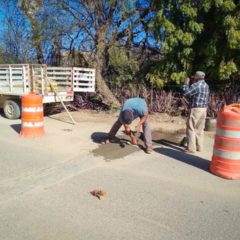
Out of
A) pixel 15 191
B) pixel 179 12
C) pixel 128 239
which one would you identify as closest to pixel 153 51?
pixel 179 12

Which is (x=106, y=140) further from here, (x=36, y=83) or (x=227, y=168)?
(x=36, y=83)

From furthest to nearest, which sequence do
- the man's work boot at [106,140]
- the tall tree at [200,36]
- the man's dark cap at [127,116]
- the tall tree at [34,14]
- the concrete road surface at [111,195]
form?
the tall tree at [34,14] → the tall tree at [200,36] → the man's work boot at [106,140] → the man's dark cap at [127,116] → the concrete road surface at [111,195]

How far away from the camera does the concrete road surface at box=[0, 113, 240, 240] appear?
400cm

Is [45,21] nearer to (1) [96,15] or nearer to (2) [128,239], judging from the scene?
(1) [96,15]

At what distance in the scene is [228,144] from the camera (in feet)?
18.9

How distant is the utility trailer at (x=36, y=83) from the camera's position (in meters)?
11.3

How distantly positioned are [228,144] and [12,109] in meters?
8.06

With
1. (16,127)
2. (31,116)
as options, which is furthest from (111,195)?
(16,127)

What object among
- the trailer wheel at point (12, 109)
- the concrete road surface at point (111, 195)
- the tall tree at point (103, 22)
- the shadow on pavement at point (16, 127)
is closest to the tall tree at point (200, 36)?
the tall tree at point (103, 22)

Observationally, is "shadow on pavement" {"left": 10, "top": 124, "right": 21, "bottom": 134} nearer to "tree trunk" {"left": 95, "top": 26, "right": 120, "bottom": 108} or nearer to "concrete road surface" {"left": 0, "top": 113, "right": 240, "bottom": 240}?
"concrete road surface" {"left": 0, "top": 113, "right": 240, "bottom": 240}

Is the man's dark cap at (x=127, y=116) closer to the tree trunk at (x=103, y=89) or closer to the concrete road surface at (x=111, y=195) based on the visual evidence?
the concrete road surface at (x=111, y=195)

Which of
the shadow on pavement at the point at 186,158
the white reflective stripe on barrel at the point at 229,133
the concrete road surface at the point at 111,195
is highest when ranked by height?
the white reflective stripe on barrel at the point at 229,133

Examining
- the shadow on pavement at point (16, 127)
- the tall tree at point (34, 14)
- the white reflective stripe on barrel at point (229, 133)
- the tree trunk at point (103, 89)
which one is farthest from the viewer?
the tall tree at point (34, 14)

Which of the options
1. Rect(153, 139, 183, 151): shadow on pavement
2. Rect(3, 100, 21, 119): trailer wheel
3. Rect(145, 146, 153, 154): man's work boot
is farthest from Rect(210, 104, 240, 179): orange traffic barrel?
Rect(3, 100, 21, 119): trailer wheel
